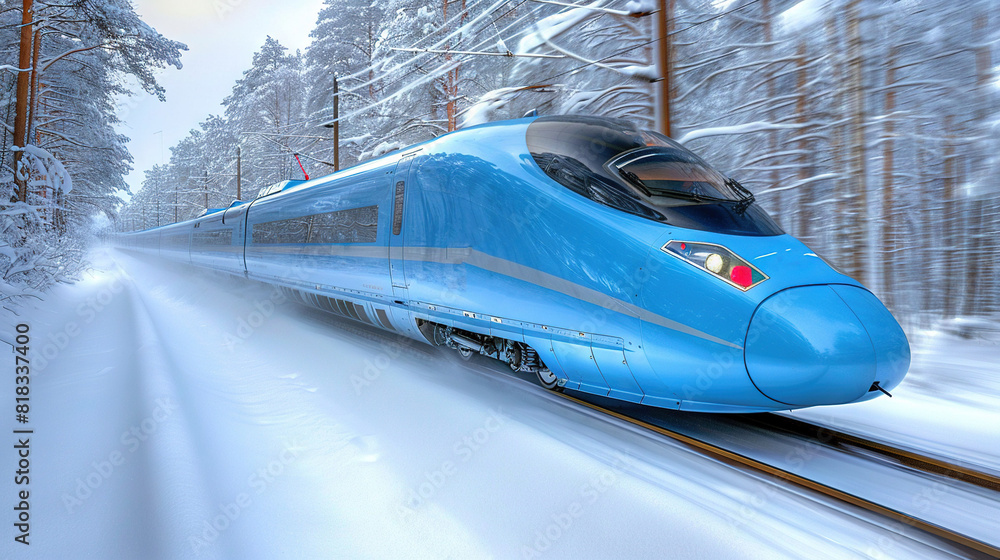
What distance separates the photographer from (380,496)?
2314 mm

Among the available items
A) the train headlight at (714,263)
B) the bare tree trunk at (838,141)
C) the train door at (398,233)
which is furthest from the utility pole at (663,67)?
the train headlight at (714,263)

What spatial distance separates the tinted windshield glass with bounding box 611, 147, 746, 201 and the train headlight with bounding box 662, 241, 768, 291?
44 centimetres

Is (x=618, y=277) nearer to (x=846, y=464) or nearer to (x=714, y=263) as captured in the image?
(x=714, y=263)

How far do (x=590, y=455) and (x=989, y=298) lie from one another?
6.49 metres

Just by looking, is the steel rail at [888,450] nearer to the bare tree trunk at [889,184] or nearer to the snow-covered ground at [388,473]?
the snow-covered ground at [388,473]

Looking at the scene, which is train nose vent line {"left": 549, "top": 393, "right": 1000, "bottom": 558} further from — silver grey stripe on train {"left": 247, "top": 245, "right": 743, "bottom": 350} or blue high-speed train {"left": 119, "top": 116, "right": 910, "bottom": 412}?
silver grey stripe on train {"left": 247, "top": 245, "right": 743, "bottom": 350}

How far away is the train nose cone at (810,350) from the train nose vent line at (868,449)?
0.38 m

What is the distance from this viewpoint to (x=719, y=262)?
2.47 meters

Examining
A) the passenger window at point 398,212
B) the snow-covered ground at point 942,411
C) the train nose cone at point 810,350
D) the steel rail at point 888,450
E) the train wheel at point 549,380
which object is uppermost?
the passenger window at point 398,212

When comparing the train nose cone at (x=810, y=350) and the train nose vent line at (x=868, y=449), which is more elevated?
the train nose cone at (x=810, y=350)

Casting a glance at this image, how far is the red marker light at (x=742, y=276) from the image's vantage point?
2387 millimetres

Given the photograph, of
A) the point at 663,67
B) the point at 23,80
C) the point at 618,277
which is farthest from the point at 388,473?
the point at 23,80

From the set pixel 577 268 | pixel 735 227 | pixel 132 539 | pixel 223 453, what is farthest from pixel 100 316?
pixel 735 227

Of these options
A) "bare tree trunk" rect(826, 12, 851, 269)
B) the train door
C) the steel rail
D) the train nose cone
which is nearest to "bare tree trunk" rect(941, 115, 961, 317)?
"bare tree trunk" rect(826, 12, 851, 269)
